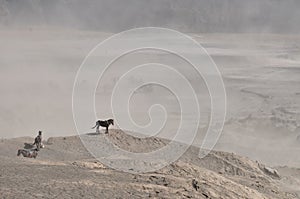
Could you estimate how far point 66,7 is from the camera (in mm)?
191875

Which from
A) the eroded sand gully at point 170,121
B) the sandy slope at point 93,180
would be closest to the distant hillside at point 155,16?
the eroded sand gully at point 170,121

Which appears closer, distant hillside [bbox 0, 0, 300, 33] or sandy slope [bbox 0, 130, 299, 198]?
sandy slope [bbox 0, 130, 299, 198]

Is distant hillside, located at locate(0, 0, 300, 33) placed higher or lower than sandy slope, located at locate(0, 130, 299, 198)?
higher

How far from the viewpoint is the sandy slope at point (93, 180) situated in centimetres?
1758

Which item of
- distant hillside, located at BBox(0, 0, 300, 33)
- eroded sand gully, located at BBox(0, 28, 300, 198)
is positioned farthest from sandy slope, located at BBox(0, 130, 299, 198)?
distant hillside, located at BBox(0, 0, 300, 33)

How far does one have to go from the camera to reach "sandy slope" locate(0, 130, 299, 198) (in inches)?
692

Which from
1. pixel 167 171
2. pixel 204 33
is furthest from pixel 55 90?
pixel 204 33

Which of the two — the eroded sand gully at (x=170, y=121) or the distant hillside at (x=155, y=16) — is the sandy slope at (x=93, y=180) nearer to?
the eroded sand gully at (x=170, y=121)

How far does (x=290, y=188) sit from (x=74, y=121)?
3830cm

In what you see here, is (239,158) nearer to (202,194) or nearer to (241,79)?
(202,194)

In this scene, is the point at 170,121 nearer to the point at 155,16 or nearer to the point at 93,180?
the point at 93,180

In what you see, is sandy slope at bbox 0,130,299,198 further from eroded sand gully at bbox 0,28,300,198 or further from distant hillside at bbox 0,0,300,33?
distant hillside at bbox 0,0,300,33

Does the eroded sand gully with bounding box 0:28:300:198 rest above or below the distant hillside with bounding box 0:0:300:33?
below

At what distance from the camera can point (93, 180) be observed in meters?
18.9
